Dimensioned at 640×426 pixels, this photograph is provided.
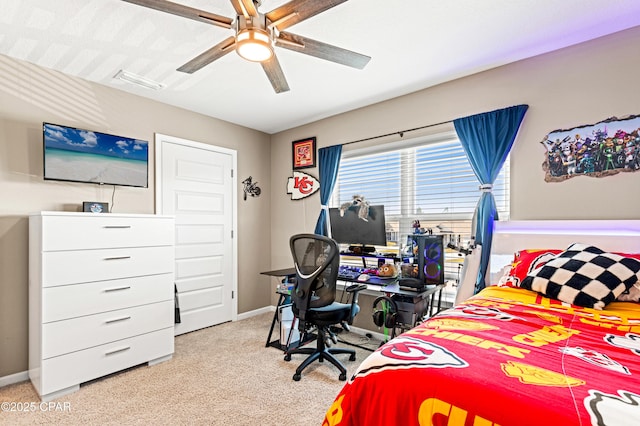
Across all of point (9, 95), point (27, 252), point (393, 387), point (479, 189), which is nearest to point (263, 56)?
point (393, 387)

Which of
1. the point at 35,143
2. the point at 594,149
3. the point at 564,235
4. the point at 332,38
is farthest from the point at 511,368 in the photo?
the point at 35,143

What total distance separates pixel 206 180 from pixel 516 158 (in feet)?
10.4

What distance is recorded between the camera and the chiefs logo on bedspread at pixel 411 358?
3.31 ft

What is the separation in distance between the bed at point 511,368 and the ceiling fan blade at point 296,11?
5.00 ft

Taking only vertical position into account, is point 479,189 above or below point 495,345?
above

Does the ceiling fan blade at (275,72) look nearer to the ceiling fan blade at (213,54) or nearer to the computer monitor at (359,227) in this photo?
the ceiling fan blade at (213,54)

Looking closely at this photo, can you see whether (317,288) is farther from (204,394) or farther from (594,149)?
(594,149)

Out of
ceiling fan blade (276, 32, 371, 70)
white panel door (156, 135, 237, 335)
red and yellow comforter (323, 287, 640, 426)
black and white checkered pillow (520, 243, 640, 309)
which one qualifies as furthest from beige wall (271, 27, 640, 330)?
white panel door (156, 135, 237, 335)

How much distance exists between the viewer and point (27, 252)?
8.47ft

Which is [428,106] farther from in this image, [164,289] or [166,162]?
[164,289]

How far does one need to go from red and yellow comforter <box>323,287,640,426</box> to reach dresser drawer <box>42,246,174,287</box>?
221 centimetres

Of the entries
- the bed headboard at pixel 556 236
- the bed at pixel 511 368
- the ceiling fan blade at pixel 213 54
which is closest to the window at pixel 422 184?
the bed headboard at pixel 556 236

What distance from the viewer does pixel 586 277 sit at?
1734 mm

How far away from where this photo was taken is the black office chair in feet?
8.07
